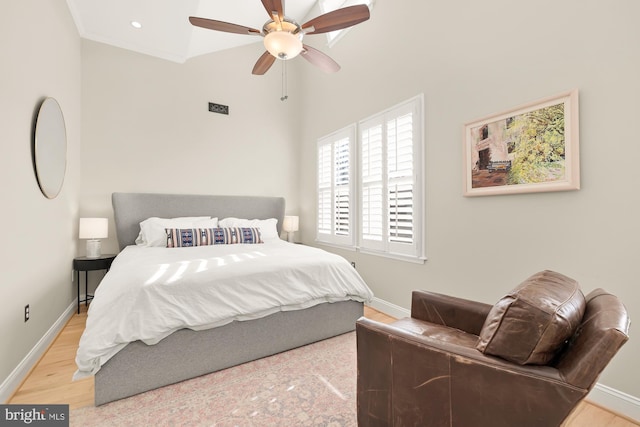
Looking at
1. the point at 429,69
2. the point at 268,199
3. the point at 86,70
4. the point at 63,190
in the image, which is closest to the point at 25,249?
the point at 63,190

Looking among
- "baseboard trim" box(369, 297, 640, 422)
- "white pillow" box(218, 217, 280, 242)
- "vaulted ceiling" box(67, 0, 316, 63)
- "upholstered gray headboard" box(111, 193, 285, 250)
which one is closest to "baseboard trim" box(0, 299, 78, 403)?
"upholstered gray headboard" box(111, 193, 285, 250)

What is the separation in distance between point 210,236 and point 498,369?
3.30m

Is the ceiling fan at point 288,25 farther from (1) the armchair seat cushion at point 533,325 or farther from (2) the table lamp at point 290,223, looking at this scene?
(2) the table lamp at point 290,223

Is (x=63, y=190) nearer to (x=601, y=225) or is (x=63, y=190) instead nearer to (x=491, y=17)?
(x=491, y=17)

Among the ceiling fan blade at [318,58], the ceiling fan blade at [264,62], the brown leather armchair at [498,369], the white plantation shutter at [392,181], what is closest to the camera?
the brown leather armchair at [498,369]

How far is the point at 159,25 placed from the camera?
3.35m

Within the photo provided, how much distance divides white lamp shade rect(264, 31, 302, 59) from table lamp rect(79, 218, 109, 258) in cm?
278

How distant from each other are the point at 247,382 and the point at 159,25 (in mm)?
3865

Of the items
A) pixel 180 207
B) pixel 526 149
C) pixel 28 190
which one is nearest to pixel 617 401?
pixel 526 149

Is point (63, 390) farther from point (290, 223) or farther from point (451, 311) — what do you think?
point (290, 223)

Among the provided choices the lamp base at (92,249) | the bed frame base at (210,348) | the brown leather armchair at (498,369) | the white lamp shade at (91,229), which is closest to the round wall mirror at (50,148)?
the white lamp shade at (91,229)

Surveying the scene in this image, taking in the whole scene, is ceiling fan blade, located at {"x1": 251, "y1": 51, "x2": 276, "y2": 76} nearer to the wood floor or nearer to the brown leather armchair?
the brown leather armchair

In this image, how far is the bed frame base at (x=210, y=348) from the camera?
1756 millimetres

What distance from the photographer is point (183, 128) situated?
4.19 m
